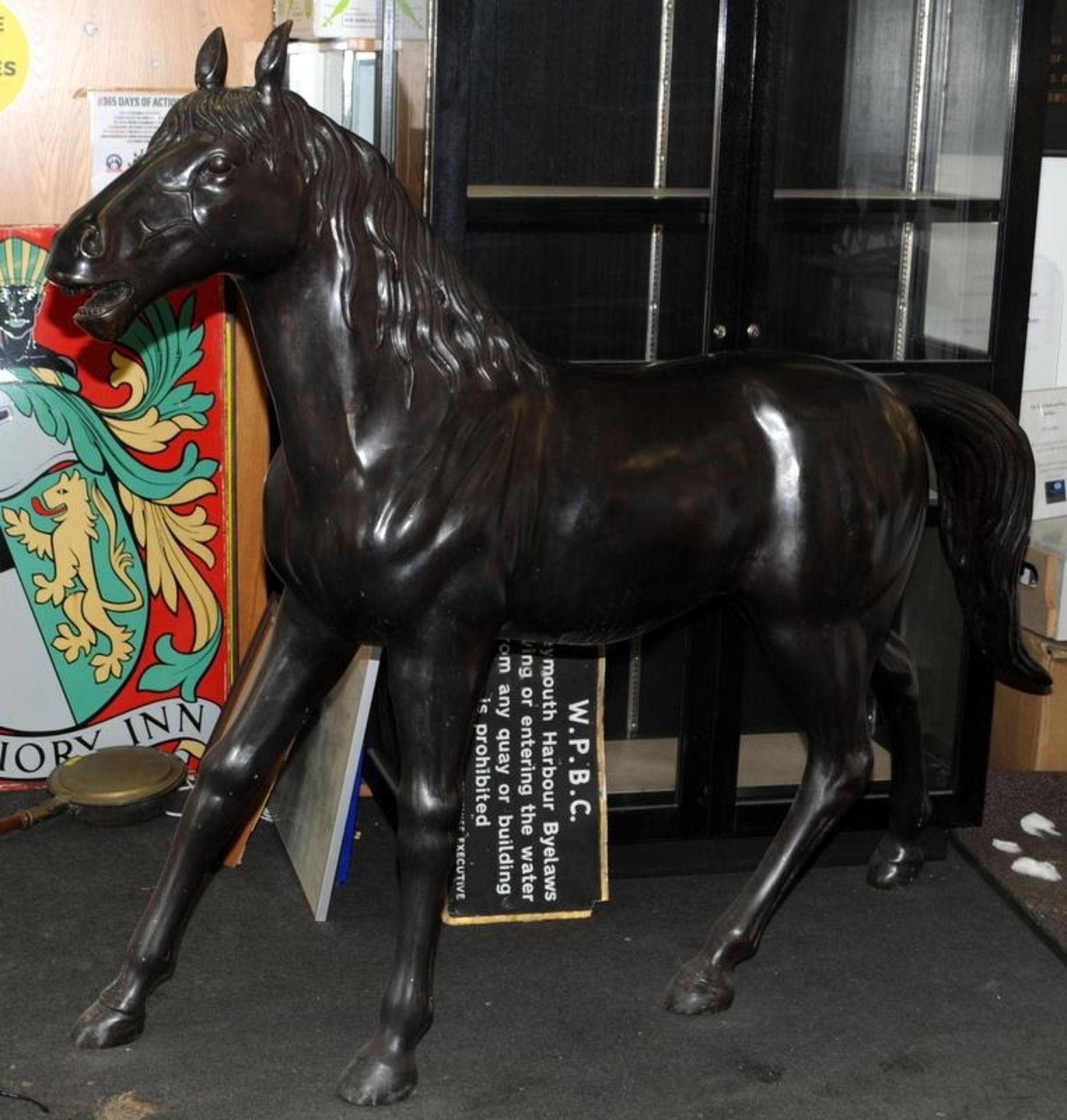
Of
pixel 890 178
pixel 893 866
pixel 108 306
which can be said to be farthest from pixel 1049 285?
pixel 108 306

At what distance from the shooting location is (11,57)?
12.5ft

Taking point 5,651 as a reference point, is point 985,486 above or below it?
above

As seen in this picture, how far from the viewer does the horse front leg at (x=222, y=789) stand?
9.75 ft

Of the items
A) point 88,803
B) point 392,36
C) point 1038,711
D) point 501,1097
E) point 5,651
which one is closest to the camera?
point 501,1097

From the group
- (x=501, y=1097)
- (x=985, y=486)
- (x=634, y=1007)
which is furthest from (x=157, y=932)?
(x=985, y=486)

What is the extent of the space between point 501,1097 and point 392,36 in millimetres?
2105

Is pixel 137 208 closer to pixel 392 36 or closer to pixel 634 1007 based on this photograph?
pixel 392 36

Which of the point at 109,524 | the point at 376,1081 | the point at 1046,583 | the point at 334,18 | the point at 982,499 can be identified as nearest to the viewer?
the point at 376,1081

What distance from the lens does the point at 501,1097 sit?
9.35 ft

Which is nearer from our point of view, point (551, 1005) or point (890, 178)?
point (551, 1005)

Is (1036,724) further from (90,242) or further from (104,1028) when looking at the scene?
(90,242)

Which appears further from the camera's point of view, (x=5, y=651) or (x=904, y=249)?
(x=5, y=651)

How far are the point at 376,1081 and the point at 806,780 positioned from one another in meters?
0.97

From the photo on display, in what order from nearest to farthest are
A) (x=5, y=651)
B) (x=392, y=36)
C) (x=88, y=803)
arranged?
(x=392, y=36) < (x=88, y=803) < (x=5, y=651)
